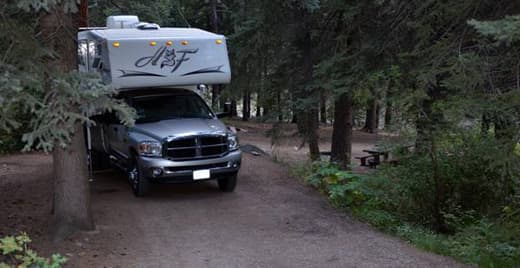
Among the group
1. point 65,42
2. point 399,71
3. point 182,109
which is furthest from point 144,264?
point 399,71

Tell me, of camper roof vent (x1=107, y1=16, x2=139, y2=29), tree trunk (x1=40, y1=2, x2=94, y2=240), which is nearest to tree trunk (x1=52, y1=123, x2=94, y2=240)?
tree trunk (x1=40, y1=2, x2=94, y2=240)

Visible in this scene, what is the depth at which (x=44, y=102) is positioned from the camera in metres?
6.08

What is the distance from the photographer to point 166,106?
11.0 metres

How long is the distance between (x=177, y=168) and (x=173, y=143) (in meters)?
0.44

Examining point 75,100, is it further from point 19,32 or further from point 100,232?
point 100,232

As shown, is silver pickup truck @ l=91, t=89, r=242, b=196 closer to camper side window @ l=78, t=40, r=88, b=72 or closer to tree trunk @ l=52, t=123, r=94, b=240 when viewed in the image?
camper side window @ l=78, t=40, r=88, b=72

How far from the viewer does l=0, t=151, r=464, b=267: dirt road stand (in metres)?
7.09

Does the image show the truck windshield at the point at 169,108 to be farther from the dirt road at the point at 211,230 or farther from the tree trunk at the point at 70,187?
the tree trunk at the point at 70,187

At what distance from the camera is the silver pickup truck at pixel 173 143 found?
32.6ft

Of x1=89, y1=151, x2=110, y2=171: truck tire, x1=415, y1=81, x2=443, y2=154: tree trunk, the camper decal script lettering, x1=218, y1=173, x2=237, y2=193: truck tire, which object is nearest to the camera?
x1=415, y1=81, x2=443, y2=154: tree trunk

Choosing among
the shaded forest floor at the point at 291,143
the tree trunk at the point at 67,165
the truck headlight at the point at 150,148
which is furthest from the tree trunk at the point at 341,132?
the tree trunk at the point at 67,165

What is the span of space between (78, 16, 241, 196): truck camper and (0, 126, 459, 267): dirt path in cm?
60

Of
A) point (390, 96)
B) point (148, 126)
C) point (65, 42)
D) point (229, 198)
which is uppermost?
point (65, 42)

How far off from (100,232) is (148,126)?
2.74 meters
